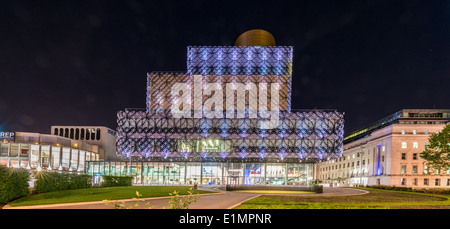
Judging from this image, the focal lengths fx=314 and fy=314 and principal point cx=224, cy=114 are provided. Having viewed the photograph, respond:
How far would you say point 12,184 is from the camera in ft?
85.2

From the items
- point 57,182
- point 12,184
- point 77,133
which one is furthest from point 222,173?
point 77,133

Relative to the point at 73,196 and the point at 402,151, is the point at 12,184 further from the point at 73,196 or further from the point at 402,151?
the point at 402,151

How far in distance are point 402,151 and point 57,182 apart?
9427 centimetres

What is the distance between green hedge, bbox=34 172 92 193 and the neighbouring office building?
83.9 m

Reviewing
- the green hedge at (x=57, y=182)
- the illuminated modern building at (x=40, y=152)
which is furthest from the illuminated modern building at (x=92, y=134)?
the green hedge at (x=57, y=182)

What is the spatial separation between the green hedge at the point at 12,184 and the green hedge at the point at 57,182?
4101 millimetres

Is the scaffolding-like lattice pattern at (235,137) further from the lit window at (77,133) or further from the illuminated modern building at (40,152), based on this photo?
the lit window at (77,133)

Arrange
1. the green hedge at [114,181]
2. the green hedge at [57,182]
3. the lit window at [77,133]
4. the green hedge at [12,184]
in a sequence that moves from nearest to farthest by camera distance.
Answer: the green hedge at [12,184], the green hedge at [57,182], the green hedge at [114,181], the lit window at [77,133]

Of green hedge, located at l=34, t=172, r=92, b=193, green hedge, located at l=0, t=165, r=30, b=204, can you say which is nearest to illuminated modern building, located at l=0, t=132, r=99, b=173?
green hedge, located at l=34, t=172, r=92, b=193

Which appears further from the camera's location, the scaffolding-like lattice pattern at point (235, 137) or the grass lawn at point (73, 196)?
the scaffolding-like lattice pattern at point (235, 137)

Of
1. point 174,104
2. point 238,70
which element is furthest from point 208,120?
point 238,70

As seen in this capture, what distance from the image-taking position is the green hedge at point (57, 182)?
33.4 m

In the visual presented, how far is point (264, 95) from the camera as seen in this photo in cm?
9700

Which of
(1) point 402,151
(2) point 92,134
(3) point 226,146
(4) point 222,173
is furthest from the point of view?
(2) point 92,134
